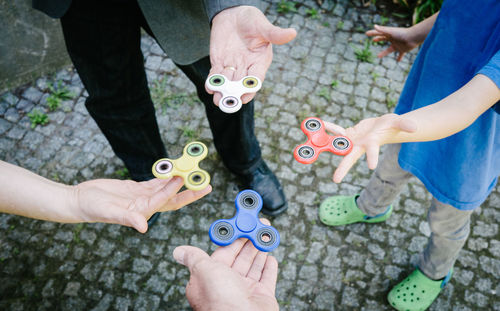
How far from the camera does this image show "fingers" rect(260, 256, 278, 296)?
1729 millimetres

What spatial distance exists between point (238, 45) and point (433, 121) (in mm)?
1082

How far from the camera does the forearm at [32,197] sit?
160 centimetres

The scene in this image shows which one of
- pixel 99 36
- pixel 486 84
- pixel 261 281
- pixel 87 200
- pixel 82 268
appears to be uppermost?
pixel 486 84

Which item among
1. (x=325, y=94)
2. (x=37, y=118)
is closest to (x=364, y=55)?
(x=325, y=94)

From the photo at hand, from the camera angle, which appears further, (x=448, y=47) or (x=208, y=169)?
(x=208, y=169)

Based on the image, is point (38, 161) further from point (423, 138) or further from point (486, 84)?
point (486, 84)

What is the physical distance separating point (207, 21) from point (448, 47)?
1307 mm

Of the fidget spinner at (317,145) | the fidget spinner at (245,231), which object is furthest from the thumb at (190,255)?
the fidget spinner at (317,145)

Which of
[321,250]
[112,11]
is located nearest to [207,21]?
[112,11]

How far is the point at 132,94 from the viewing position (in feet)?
8.13

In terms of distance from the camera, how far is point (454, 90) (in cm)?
185

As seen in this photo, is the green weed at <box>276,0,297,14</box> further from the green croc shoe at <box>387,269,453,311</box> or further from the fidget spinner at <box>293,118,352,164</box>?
the green croc shoe at <box>387,269,453,311</box>

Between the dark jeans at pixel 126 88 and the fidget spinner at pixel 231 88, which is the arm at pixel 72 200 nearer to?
the fidget spinner at pixel 231 88

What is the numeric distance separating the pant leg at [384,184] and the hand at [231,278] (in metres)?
1.08
